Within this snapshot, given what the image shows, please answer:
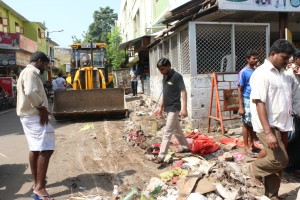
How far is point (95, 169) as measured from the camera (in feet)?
17.5

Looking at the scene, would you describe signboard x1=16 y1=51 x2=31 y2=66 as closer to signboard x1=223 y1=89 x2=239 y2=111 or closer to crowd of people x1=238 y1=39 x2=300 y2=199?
signboard x1=223 y1=89 x2=239 y2=111

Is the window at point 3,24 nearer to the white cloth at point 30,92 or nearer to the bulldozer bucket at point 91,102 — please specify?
the bulldozer bucket at point 91,102

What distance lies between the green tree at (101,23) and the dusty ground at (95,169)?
6220cm

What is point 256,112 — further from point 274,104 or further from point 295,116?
point 295,116

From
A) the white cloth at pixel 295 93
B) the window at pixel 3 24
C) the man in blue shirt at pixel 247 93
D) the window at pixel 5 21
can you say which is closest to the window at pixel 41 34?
the window at pixel 3 24

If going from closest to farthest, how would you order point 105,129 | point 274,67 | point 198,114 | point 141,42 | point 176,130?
point 274,67 → point 176,130 → point 198,114 → point 105,129 → point 141,42

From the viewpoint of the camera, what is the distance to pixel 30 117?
4.18 m

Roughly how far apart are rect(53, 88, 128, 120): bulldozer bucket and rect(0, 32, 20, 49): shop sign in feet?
38.7

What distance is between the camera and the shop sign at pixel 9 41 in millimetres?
19734

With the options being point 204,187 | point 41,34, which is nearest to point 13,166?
point 204,187

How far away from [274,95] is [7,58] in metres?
20.6

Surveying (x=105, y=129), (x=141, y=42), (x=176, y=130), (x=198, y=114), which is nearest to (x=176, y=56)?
(x=198, y=114)

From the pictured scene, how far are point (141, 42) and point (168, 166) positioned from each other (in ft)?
39.3

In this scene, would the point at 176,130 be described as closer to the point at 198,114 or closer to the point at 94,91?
the point at 198,114
